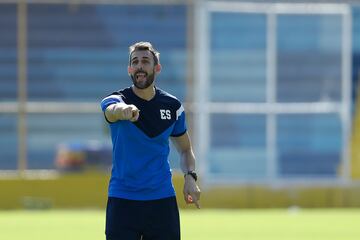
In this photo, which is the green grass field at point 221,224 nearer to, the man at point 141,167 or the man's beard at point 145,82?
the man at point 141,167

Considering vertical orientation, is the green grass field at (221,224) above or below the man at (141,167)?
below

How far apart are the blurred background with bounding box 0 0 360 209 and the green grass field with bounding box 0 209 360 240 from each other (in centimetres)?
182

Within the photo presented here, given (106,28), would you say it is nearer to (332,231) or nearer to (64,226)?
(64,226)

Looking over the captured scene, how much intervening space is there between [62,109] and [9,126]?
1.16 metres

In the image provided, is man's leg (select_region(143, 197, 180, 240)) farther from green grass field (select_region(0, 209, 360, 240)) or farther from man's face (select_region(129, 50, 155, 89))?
green grass field (select_region(0, 209, 360, 240))

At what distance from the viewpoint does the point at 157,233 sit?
8344 mm

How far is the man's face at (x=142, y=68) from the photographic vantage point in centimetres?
826

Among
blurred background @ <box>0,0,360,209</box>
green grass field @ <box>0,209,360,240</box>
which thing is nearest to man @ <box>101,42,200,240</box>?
green grass field @ <box>0,209,360,240</box>

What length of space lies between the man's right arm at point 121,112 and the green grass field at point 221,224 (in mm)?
7520

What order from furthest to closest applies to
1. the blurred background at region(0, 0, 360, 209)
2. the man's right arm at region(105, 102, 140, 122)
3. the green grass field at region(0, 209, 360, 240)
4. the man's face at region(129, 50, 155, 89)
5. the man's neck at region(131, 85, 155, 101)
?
the blurred background at region(0, 0, 360, 209)
the green grass field at region(0, 209, 360, 240)
the man's neck at region(131, 85, 155, 101)
the man's face at region(129, 50, 155, 89)
the man's right arm at region(105, 102, 140, 122)

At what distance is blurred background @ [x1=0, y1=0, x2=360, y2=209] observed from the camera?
2506 cm

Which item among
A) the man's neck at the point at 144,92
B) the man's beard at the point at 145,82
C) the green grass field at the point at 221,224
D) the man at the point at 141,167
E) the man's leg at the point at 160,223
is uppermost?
the man's beard at the point at 145,82

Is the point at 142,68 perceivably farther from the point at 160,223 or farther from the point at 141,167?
the point at 160,223

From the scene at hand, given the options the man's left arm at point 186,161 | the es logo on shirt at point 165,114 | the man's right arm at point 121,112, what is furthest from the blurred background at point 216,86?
the man's right arm at point 121,112
